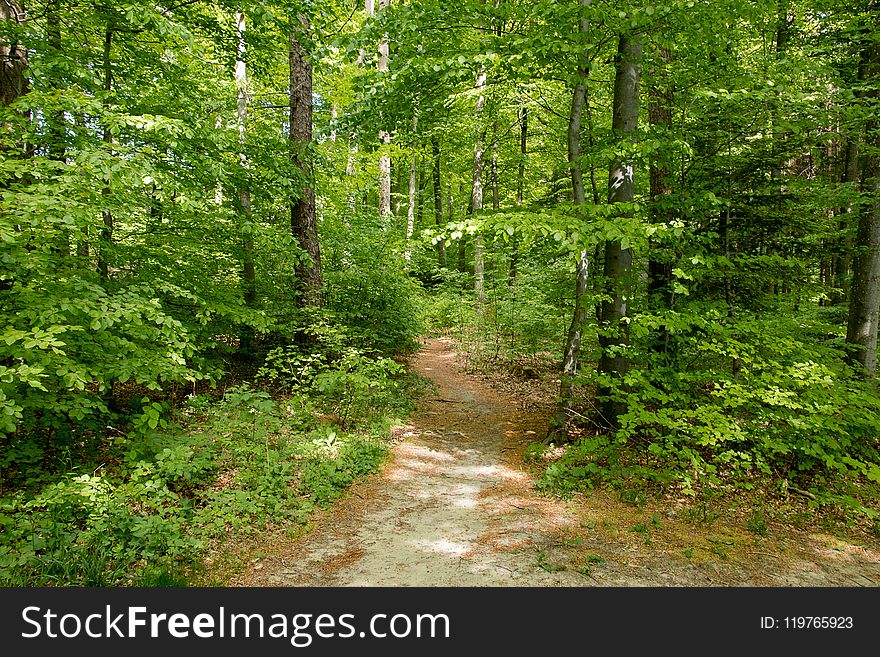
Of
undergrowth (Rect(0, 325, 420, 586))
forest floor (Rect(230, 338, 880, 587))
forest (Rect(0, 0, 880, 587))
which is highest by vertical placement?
forest (Rect(0, 0, 880, 587))

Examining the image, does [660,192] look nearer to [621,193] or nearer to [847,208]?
[621,193]

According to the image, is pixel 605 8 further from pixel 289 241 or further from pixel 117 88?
pixel 117 88

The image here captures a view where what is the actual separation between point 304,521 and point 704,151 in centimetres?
768

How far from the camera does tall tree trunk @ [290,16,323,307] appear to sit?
26.3ft

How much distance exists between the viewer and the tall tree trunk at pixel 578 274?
6.11 m

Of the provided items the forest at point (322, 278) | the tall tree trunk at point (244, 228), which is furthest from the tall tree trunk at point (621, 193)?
the tall tree trunk at point (244, 228)

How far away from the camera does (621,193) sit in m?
6.34

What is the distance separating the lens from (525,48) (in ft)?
17.6

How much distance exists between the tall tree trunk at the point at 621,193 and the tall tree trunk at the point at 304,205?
5095 millimetres

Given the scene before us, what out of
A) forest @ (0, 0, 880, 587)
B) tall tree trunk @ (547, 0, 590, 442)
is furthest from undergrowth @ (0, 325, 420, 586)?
tall tree trunk @ (547, 0, 590, 442)

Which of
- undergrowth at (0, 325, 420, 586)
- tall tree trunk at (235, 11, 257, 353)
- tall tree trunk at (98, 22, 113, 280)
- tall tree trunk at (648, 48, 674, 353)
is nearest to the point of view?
undergrowth at (0, 325, 420, 586)

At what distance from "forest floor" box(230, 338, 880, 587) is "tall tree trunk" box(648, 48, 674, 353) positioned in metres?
2.77

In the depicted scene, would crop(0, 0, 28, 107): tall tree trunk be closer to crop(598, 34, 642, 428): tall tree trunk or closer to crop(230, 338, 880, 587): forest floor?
crop(230, 338, 880, 587): forest floor
